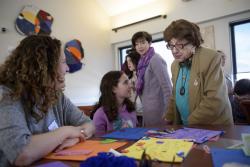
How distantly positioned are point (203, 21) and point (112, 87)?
2388 millimetres

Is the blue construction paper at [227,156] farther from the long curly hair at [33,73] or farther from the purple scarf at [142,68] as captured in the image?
the purple scarf at [142,68]

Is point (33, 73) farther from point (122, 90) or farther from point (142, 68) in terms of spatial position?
point (142, 68)

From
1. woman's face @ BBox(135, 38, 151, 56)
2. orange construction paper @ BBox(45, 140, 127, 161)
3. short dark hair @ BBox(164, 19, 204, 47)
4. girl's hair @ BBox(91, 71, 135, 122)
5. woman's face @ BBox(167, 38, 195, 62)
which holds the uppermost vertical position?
woman's face @ BBox(135, 38, 151, 56)

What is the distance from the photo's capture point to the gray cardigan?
2.20 m

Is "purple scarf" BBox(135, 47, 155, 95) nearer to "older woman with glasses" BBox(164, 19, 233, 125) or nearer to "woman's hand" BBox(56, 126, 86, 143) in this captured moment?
"older woman with glasses" BBox(164, 19, 233, 125)

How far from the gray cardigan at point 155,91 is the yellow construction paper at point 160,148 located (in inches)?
44.5

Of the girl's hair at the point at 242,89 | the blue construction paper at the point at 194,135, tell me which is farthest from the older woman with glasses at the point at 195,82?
the girl's hair at the point at 242,89

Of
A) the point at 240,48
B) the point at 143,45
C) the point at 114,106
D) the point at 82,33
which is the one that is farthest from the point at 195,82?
the point at 82,33

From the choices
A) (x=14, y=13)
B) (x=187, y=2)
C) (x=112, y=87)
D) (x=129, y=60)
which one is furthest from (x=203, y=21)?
(x=14, y=13)

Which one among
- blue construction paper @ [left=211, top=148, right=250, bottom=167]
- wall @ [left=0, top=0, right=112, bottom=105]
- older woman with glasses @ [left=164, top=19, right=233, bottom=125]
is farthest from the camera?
wall @ [left=0, top=0, right=112, bottom=105]

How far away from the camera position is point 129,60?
297cm

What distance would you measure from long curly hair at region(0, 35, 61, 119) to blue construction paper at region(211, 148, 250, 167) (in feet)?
2.39

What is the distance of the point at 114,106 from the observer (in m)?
1.80

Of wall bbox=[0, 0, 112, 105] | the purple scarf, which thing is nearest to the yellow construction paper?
the purple scarf
